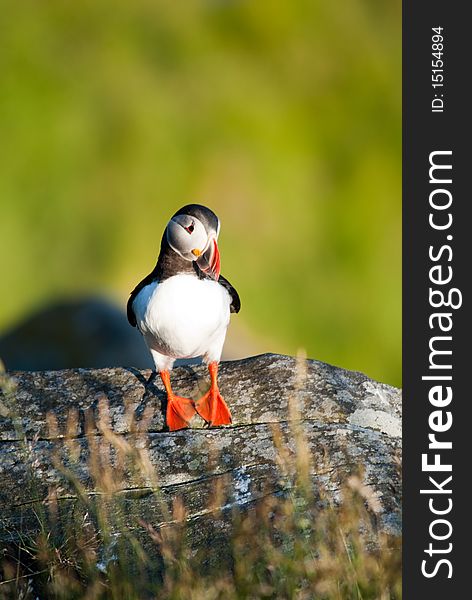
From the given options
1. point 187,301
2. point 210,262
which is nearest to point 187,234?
point 210,262

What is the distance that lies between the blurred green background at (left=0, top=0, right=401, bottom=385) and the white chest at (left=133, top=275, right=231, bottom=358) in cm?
626

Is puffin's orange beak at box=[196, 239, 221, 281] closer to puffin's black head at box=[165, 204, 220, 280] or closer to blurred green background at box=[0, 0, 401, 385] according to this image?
puffin's black head at box=[165, 204, 220, 280]

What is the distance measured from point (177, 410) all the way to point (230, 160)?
1016 cm

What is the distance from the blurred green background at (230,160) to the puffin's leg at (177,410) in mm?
6318

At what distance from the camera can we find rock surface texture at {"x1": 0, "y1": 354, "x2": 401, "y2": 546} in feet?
12.2

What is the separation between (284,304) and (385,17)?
6914mm

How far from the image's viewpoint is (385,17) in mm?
16500

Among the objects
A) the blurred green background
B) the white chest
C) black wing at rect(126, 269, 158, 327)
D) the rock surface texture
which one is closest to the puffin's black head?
the white chest

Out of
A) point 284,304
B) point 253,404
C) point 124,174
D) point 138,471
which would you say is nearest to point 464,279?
point 253,404

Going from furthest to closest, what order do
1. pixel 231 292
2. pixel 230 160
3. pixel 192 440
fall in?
pixel 230 160, pixel 231 292, pixel 192 440

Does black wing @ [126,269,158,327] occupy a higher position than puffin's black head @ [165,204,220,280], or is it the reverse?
puffin's black head @ [165,204,220,280]

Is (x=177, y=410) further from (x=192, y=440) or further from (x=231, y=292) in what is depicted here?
(x=231, y=292)

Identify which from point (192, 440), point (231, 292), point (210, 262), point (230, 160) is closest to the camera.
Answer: point (192, 440)

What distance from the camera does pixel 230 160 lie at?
46.7ft
